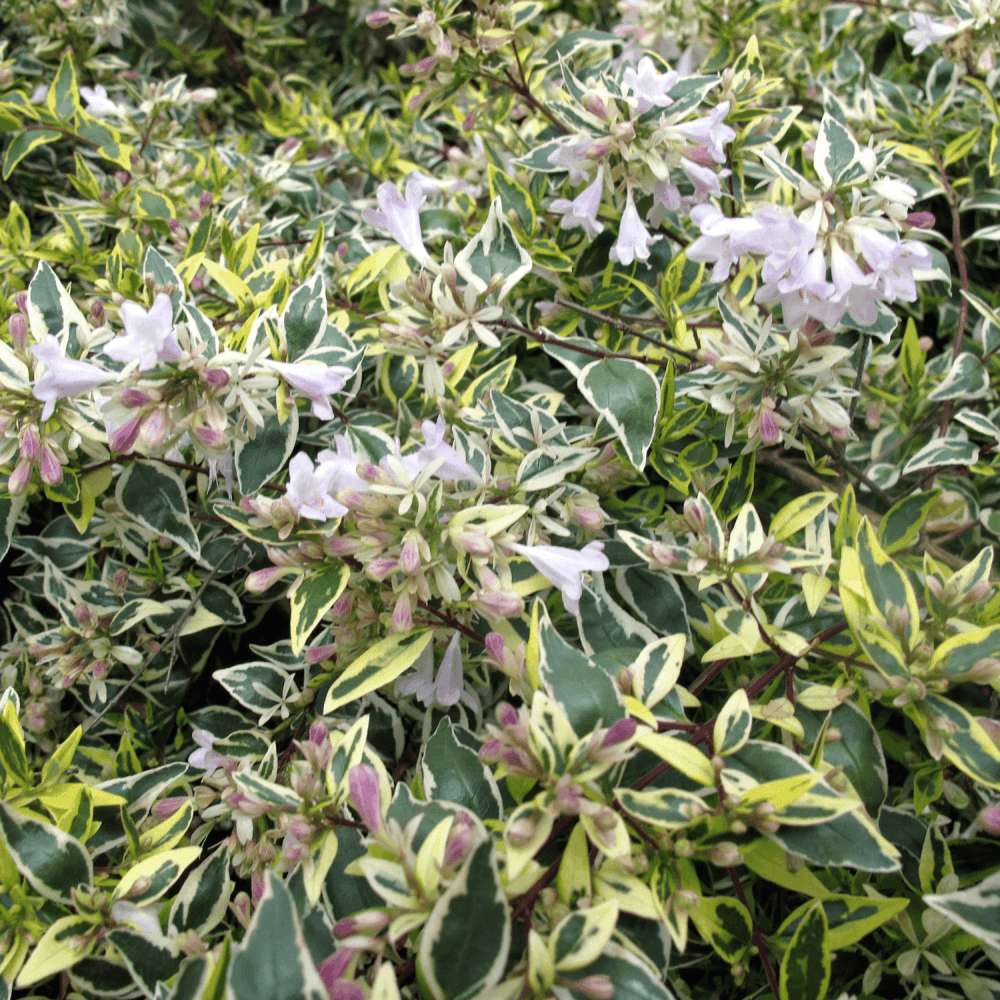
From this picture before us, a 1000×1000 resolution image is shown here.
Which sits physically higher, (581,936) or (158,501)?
(581,936)

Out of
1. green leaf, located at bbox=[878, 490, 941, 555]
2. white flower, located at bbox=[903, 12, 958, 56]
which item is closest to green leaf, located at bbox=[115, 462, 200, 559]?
green leaf, located at bbox=[878, 490, 941, 555]

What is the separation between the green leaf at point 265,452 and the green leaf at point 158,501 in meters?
0.20

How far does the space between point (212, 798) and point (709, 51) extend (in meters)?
2.15

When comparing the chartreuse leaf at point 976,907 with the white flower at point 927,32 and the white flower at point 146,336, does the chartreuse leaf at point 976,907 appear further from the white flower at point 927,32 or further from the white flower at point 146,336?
the white flower at point 927,32

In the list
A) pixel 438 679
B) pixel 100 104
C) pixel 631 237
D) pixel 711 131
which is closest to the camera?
pixel 438 679

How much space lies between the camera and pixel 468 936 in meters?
0.67

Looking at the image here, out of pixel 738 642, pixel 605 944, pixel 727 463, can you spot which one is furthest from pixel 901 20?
pixel 605 944

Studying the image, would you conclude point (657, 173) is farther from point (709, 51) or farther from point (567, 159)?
point (709, 51)

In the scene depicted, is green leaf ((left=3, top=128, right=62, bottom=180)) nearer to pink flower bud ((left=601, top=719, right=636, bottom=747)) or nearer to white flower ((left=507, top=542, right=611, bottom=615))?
white flower ((left=507, top=542, right=611, bottom=615))

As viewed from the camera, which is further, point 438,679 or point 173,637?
point 173,637

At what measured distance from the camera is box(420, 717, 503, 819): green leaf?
93cm

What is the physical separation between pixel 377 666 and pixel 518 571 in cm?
27

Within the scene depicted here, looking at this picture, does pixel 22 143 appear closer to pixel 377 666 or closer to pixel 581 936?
pixel 377 666

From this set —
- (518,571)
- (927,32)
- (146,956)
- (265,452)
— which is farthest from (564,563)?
(927,32)
